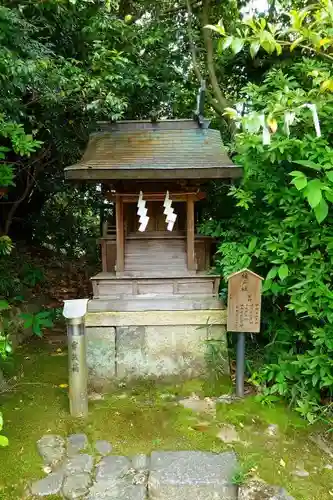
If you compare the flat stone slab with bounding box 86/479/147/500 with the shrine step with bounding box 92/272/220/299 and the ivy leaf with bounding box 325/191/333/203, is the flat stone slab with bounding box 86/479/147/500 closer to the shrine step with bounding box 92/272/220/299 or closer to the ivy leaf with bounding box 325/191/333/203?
the shrine step with bounding box 92/272/220/299

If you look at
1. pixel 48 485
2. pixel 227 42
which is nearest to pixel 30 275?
pixel 48 485

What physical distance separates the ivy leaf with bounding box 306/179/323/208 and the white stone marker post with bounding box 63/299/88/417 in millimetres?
2457

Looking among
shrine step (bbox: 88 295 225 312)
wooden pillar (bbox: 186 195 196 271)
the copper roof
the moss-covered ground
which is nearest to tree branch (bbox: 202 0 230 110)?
the copper roof

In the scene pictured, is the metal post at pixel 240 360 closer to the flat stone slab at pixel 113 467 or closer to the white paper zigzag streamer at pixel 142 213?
the flat stone slab at pixel 113 467

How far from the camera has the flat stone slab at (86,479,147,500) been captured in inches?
124

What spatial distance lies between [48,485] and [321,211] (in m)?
3.24

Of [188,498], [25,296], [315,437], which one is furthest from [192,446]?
[25,296]

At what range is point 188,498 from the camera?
317cm

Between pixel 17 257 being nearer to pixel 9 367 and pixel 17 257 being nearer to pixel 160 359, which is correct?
pixel 9 367

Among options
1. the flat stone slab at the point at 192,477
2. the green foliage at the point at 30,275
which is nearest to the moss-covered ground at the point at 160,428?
the flat stone slab at the point at 192,477

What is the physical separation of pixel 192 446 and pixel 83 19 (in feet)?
19.6

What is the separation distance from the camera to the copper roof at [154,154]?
4539mm

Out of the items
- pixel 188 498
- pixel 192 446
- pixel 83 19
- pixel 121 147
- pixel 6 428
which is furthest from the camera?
pixel 83 19

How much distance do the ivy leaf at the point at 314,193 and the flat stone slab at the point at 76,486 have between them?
2929mm
